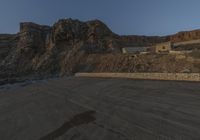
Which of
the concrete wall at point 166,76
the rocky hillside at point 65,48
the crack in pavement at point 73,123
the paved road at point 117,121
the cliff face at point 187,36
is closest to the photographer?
the paved road at point 117,121

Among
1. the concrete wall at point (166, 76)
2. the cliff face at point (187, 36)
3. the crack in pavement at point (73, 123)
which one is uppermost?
the cliff face at point (187, 36)

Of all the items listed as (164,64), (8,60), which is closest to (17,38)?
(8,60)

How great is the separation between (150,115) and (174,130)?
1434 millimetres

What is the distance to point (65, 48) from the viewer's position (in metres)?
44.9

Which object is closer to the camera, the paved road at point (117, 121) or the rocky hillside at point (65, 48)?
the paved road at point (117, 121)

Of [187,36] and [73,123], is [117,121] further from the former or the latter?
[187,36]

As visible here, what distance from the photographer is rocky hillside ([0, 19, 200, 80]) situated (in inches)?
1443

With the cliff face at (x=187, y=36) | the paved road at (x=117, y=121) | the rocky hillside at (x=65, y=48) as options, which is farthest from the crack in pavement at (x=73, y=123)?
the cliff face at (x=187, y=36)

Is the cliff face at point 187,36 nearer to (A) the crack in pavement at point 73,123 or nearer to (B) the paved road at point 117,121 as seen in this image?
(B) the paved road at point 117,121

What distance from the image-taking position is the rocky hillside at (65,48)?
36656 mm

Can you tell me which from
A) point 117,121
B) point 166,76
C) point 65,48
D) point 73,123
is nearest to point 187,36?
point 65,48

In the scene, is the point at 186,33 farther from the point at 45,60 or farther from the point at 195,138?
the point at 195,138

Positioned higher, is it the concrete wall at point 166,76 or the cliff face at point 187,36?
the cliff face at point 187,36

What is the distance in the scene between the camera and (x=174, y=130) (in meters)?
5.05
